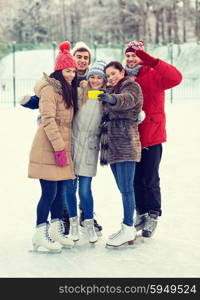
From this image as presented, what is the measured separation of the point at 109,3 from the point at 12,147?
41.9 metres

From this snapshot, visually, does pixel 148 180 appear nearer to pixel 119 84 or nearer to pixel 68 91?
pixel 119 84

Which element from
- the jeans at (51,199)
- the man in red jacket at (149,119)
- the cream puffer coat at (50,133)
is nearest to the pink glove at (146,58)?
the man in red jacket at (149,119)

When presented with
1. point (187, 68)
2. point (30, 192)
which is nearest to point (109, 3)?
point (187, 68)

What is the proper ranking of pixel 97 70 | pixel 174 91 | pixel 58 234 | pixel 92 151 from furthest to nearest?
pixel 174 91
pixel 58 234
pixel 92 151
pixel 97 70

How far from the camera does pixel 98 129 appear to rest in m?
4.30

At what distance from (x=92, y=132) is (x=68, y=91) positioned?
0.35 meters

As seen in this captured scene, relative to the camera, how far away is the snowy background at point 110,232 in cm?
390

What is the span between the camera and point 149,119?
446 centimetres

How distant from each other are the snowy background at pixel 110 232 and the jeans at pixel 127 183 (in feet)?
0.89

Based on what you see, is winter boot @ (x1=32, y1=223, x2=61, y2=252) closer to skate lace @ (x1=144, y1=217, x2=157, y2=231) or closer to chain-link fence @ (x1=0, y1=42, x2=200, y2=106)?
skate lace @ (x1=144, y1=217, x2=157, y2=231)

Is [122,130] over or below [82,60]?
below

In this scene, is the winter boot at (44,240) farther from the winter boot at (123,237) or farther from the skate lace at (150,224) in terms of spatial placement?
the skate lace at (150,224)

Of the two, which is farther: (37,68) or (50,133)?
(37,68)

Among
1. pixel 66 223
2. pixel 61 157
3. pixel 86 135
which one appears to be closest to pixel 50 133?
pixel 61 157
